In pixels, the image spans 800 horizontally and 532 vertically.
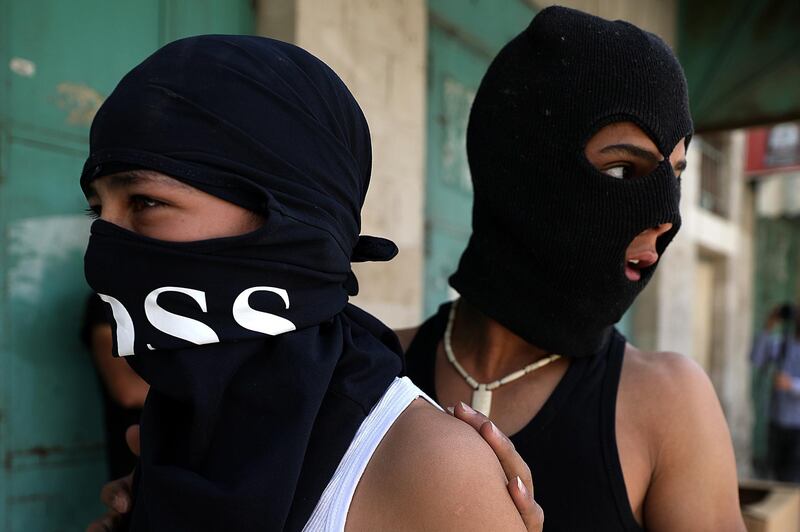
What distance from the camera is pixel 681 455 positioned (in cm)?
141

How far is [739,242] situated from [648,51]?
39.6ft

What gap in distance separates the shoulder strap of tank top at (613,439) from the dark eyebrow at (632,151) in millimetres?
422

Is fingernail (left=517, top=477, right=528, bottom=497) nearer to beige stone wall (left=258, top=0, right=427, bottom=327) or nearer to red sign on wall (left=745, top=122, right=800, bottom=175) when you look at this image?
beige stone wall (left=258, top=0, right=427, bottom=327)

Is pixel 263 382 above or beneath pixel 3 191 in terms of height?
beneath

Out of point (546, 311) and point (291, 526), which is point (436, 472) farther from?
point (546, 311)

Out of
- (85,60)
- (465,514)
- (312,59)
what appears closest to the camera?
(465,514)

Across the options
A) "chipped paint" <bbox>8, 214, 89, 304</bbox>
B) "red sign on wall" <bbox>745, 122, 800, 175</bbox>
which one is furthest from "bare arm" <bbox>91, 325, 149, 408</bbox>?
"red sign on wall" <bbox>745, 122, 800, 175</bbox>

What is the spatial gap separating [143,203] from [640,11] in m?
5.50

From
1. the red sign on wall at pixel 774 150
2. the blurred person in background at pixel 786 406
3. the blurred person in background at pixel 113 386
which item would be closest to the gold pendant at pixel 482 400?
the blurred person in background at pixel 113 386

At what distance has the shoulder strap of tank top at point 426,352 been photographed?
1.68 meters

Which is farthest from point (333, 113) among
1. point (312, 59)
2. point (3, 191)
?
point (3, 191)

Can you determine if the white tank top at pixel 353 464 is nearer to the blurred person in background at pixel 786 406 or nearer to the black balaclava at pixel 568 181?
the black balaclava at pixel 568 181

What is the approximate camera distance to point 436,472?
3.07 ft

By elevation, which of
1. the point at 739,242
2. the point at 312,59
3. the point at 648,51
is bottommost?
the point at 739,242
